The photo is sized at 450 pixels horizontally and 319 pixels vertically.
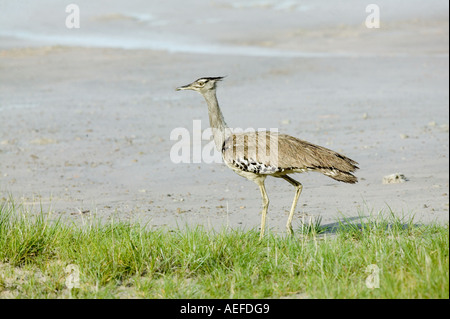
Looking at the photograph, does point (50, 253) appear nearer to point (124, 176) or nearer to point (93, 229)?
point (93, 229)

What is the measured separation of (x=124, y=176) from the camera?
970 centimetres

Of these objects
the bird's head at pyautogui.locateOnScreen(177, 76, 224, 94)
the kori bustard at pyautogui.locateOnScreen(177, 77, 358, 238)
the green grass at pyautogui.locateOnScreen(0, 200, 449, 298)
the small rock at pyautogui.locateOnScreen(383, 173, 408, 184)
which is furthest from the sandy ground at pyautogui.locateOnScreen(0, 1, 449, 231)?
the bird's head at pyautogui.locateOnScreen(177, 76, 224, 94)

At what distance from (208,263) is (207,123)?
7.26 m

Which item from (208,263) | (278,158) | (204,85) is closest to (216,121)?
Result: (204,85)

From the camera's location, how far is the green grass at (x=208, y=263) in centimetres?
497

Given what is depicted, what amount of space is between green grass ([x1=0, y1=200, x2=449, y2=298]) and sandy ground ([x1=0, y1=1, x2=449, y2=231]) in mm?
381

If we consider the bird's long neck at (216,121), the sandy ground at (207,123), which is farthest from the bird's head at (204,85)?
the sandy ground at (207,123)

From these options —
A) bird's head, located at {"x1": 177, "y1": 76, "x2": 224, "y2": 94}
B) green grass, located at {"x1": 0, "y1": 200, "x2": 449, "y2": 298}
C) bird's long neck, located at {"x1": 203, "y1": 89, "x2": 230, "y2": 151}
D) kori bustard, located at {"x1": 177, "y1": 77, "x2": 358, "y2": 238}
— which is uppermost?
bird's head, located at {"x1": 177, "y1": 76, "x2": 224, "y2": 94}

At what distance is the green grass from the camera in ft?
16.3

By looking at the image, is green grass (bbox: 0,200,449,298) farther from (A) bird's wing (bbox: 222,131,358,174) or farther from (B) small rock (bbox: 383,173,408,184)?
(B) small rock (bbox: 383,173,408,184)

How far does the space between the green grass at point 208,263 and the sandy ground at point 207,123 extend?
0.38 metres

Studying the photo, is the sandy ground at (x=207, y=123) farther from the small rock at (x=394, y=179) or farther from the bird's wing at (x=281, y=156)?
the bird's wing at (x=281, y=156)

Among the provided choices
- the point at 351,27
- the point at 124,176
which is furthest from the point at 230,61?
the point at 124,176

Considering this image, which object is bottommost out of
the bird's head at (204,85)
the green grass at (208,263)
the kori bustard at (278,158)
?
the green grass at (208,263)
